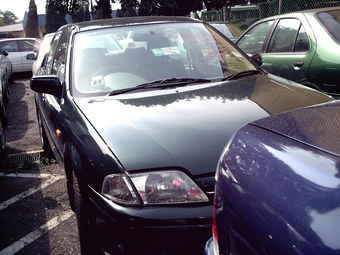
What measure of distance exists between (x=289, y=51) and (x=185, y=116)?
3145mm

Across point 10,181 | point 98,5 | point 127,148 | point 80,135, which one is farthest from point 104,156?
point 98,5

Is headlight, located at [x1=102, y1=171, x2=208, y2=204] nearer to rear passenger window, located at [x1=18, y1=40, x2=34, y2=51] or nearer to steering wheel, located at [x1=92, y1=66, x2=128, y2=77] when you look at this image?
steering wheel, located at [x1=92, y1=66, x2=128, y2=77]

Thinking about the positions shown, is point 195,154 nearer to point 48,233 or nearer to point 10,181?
point 48,233

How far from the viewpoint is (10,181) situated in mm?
4625

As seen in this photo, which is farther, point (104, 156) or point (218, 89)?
point (218, 89)

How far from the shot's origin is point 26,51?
15.8m

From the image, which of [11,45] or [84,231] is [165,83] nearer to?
[84,231]

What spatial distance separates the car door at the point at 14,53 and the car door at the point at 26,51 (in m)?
0.11

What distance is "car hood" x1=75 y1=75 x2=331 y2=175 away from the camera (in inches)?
90.8

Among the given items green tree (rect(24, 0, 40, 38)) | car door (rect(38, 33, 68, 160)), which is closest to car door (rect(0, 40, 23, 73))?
car door (rect(38, 33, 68, 160))

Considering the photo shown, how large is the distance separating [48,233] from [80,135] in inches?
44.1

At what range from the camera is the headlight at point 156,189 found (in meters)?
2.23

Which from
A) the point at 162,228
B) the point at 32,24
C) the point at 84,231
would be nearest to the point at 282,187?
the point at 162,228

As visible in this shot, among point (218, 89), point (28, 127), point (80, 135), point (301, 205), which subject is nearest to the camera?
point (301, 205)
